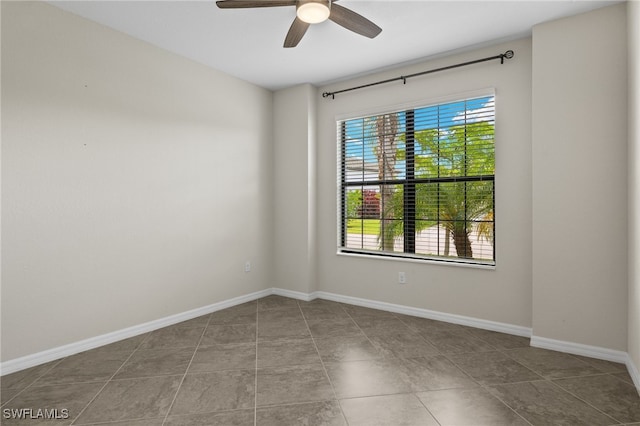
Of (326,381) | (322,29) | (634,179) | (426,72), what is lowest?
(326,381)

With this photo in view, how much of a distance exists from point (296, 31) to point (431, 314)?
2822 mm

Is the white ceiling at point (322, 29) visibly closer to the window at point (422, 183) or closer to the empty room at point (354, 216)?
the empty room at point (354, 216)

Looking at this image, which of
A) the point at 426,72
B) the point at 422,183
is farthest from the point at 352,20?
the point at 422,183

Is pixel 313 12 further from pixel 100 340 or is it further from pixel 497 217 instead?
pixel 100 340

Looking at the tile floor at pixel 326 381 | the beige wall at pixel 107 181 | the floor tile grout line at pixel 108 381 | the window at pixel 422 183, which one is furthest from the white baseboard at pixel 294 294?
the floor tile grout line at pixel 108 381

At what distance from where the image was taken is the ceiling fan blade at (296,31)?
93.5 inches

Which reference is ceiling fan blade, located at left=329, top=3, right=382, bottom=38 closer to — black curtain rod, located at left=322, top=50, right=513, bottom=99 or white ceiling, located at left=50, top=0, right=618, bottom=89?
white ceiling, located at left=50, top=0, right=618, bottom=89

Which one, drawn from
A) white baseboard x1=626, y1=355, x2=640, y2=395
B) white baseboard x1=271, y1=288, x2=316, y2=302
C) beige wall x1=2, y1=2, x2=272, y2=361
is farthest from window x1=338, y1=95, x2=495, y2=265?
beige wall x1=2, y1=2, x2=272, y2=361

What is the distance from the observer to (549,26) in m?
2.78

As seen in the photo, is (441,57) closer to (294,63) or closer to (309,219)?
(294,63)

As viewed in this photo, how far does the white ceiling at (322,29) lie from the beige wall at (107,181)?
0.97 ft

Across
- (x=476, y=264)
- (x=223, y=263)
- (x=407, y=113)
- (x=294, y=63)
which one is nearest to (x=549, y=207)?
(x=476, y=264)

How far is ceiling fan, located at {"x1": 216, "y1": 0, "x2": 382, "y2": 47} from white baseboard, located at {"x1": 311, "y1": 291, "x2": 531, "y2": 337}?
2.61 metres

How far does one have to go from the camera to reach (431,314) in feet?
11.6
